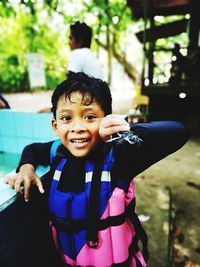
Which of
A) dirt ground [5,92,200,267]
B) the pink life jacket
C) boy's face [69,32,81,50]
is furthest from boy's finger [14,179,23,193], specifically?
boy's face [69,32,81,50]

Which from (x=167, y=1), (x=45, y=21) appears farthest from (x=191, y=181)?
(x=45, y=21)

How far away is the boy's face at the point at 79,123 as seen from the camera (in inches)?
46.5

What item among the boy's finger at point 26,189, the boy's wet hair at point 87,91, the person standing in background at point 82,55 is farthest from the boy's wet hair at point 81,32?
the boy's finger at point 26,189

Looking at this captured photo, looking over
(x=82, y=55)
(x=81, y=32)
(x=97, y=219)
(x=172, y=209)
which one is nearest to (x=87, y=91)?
(x=97, y=219)

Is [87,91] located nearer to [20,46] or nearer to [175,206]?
[175,206]

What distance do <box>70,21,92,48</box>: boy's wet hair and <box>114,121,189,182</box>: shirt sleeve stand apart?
1.86 meters

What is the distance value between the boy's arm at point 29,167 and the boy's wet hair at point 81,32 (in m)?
1.67

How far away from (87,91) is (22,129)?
116 centimetres

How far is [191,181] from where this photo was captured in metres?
3.77

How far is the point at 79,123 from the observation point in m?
1.18

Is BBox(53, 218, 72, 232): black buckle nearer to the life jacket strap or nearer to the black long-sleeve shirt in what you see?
the life jacket strap

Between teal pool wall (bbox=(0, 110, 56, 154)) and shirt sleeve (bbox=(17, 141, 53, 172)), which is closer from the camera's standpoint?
shirt sleeve (bbox=(17, 141, 53, 172))

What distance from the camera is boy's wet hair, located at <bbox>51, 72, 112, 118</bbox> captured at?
1200 millimetres

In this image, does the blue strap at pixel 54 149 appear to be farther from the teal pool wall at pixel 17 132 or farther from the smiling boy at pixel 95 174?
the teal pool wall at pixel 17 132
